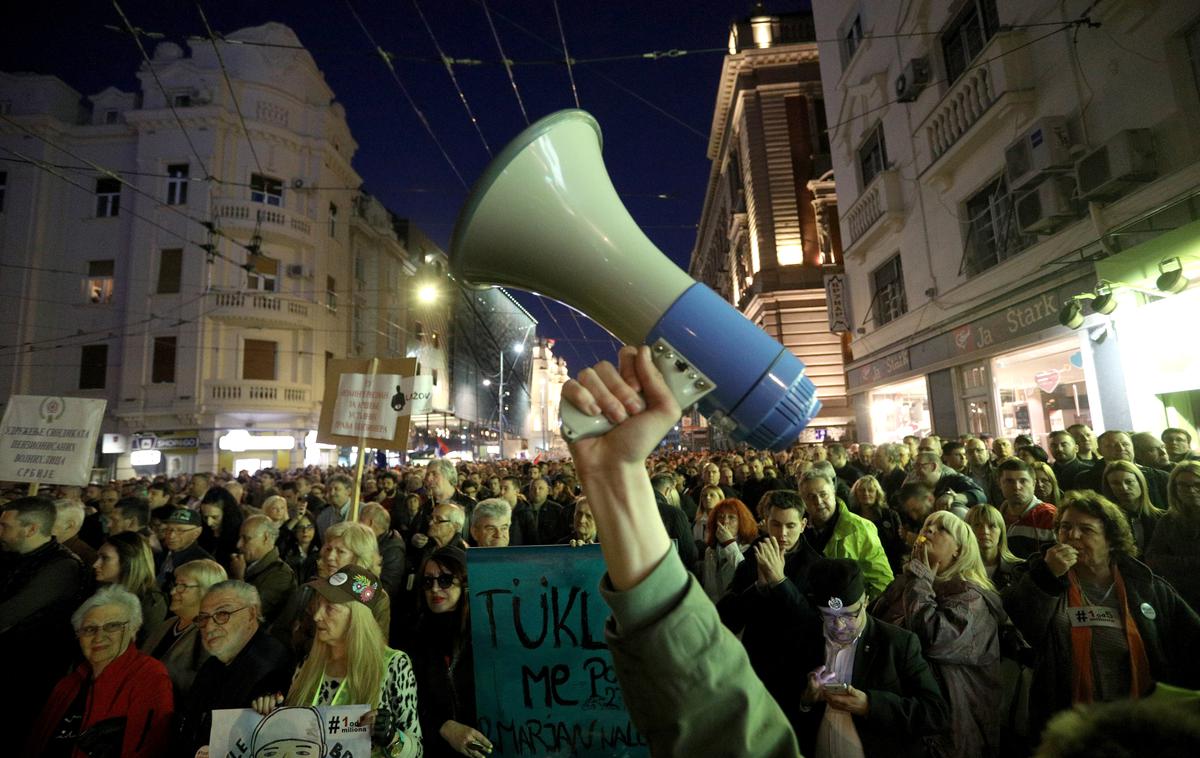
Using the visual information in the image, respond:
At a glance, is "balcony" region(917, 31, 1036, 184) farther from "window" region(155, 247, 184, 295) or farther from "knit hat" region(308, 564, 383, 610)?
"window" region(155, 247, 184, 295)

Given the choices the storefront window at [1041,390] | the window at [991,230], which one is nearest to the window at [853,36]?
the window at [991,230]

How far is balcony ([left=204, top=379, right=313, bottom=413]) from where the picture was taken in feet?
72.3

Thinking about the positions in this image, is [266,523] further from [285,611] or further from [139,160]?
[139,160]

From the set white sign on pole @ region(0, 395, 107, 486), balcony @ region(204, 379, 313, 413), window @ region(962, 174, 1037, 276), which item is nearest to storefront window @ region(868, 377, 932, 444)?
window @ region(962, 174, 1037, 276)

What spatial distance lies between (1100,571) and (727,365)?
307 centimetres

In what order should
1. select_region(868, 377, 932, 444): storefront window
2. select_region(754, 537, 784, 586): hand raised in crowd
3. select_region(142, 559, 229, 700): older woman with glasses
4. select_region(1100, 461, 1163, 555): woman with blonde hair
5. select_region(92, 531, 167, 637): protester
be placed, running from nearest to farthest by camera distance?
select_region(754, 537, 784, 586): hand raised in crowd
select_region(142, 559, 229, 700): older woman with glasses
select_region(92, 531, 167, 637): protester
select_region(1100, 461, 1163, 555): woman with blonde hair
select_region(868, 377, 932, 444): storefront window

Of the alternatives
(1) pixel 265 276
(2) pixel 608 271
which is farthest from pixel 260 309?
(2) pixel 608 271

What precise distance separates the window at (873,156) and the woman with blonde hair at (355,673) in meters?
14.7

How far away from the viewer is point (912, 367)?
41.8ft

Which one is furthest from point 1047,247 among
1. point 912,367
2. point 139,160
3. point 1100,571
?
point 139,160

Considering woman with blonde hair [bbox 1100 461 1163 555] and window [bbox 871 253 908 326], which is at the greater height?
window [bbox 871 253 908 326]

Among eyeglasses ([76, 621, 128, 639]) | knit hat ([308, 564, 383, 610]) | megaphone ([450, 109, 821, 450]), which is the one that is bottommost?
eyeglasses ([76, 621, 128, 639])

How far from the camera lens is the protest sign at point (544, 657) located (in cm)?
256

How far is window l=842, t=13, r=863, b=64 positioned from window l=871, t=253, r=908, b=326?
223 inches
